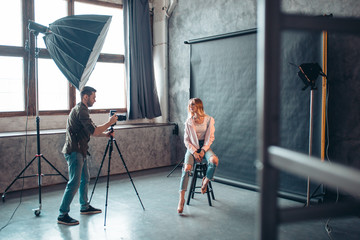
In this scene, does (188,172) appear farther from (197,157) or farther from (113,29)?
(113,29)

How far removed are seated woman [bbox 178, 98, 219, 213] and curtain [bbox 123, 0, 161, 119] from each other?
6.93ft

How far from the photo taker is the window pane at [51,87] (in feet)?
17.6

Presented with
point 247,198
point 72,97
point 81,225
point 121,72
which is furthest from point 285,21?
point 121,72

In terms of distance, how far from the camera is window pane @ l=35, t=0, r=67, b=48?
17.3 feet

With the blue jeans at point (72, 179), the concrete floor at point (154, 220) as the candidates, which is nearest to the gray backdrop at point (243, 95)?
the concrete floor at point (154, 220)

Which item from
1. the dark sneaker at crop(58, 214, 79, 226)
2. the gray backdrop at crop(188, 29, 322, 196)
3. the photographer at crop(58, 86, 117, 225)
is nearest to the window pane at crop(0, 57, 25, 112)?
the photographer at crop(58, 86, 117, 225)

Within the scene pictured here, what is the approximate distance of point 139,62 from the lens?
6.09 metres

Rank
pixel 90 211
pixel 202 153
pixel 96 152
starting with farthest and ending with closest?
pixel 96 152 → pixel 202 153 → pixel 90 211

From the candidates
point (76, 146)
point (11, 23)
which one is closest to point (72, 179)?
point (76, 146)

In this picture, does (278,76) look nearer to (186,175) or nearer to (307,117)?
(186,175)

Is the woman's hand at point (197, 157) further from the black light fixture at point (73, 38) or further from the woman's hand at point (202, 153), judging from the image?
the black light fixture at point (73, 38)

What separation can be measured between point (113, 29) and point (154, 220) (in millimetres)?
3709

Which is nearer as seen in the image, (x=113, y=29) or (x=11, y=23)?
(x=11, y=23)

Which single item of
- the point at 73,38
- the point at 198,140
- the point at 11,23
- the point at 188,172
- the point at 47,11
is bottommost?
the point at 188,172
